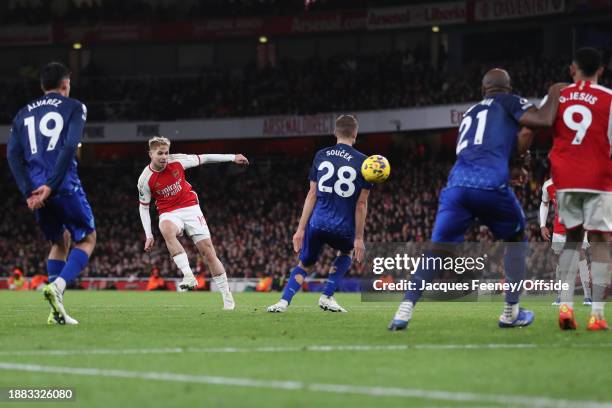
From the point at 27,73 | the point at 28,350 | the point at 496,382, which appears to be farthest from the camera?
the point at 27,73

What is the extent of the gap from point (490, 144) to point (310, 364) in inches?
144

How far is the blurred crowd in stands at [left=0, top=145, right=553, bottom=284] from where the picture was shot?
120ft

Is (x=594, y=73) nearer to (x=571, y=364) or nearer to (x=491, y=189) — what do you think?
(x=491, y=189)

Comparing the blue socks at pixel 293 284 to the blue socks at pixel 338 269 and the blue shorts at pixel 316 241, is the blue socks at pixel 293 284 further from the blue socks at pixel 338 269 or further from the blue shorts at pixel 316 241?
the blue socks at pixel 338 269

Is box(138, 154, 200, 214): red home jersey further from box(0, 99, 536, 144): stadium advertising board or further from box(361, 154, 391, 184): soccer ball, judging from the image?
A: box(0, 99, 536, 144): stadium advertising board

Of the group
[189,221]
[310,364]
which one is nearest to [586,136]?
[310,364]

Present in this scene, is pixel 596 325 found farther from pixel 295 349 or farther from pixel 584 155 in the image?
pixel 295 349

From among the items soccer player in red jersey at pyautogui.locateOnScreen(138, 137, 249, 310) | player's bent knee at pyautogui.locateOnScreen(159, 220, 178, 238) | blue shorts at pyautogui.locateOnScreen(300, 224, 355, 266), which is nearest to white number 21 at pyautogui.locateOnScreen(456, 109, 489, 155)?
blue shorts at pyautogui.locateOnScreen(300, 224, 355, 266)

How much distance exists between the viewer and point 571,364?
7363 mm

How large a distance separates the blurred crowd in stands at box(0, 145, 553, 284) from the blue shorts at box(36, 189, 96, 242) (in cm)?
2208

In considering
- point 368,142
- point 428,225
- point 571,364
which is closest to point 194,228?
point 571,364

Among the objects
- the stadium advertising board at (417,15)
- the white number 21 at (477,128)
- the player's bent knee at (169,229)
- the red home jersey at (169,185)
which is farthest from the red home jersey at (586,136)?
the stadium advertising board at (417,15)

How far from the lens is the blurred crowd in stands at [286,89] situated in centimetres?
4225

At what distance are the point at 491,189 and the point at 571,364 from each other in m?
2.92
